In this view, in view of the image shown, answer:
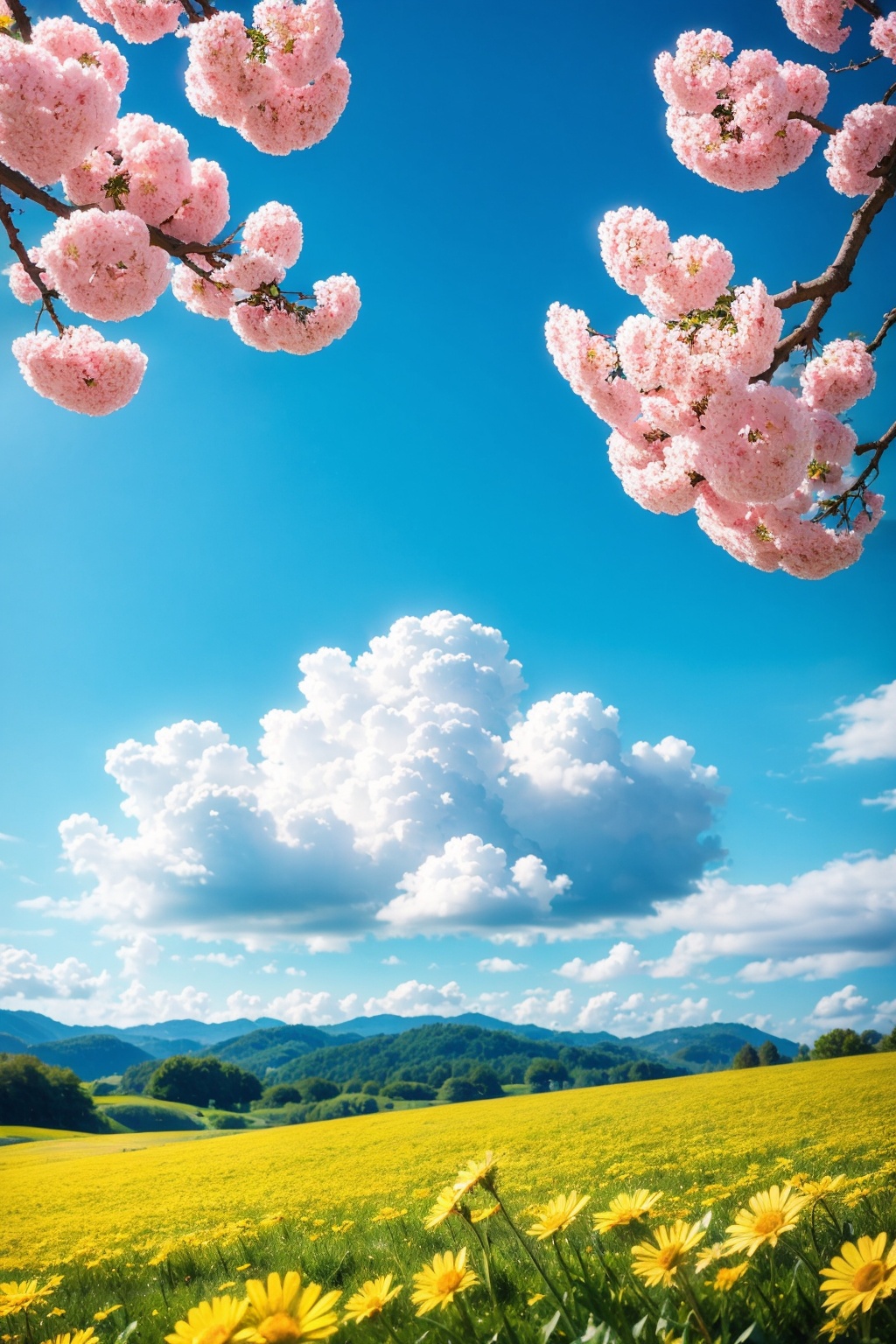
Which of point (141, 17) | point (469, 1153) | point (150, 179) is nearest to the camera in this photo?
point (150, 179)

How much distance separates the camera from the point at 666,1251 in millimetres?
2342

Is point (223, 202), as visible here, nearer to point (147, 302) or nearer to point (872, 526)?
point (147, 302)

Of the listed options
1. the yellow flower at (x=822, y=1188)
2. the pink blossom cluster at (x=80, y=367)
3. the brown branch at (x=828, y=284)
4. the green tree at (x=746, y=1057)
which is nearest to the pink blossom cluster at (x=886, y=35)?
the brown branch at (x=828, y=284)

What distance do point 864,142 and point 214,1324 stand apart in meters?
9.05

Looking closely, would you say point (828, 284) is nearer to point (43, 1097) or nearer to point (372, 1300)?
point (372, 1300)

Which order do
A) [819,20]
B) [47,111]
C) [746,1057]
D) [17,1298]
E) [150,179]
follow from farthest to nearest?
[746,1057], [819,20], [150,179], [47,111], [17,1298]

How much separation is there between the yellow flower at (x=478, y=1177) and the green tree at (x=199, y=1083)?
298 feet

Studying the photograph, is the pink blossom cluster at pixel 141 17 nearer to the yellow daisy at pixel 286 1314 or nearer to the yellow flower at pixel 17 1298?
the yellow daisy at pixel 286 1314

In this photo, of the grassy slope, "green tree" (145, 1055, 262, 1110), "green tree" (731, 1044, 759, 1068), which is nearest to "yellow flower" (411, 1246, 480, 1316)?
the grassy slope

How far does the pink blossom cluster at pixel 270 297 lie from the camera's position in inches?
233

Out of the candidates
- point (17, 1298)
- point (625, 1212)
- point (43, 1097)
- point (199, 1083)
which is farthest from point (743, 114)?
point (199, 1083)

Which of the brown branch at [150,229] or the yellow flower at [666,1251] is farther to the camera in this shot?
the brown branch at [150,229]

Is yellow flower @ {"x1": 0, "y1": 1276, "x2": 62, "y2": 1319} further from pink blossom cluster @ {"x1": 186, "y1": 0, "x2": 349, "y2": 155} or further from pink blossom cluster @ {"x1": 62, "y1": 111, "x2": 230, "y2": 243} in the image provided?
pink blossom cluster @ {"x1": 186, "y1": 0, "x2": 349, "y2": 155}

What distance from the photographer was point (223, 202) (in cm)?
597
